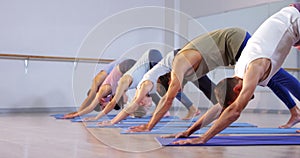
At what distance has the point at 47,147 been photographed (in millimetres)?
1884

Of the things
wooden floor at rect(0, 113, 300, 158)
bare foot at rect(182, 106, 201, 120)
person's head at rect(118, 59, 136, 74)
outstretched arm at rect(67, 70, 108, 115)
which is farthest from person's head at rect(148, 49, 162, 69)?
wooden floor at rect(0, 113, 300, 158)

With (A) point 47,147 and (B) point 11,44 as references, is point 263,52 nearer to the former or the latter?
(A) point 47,147

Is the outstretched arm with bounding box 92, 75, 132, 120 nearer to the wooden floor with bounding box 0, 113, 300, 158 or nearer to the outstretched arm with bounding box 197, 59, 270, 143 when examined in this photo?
the wooden floor with bounding box 0, 113, 300, 158

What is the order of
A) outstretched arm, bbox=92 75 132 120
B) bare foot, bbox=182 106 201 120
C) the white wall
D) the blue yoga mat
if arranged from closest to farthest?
1. the blue yoga mat
2. outstretched arm, bbox=92 75 132 120
3. bare foot, bbox=182 106 201 120
4. the white wall

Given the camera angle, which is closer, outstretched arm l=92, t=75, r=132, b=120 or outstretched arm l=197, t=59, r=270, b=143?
outstretched arm l=197, t=59, r=270, b=143

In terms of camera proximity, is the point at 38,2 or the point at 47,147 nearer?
the point at 47,147

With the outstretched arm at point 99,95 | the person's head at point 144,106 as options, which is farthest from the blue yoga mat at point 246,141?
the outstretched arm at point 99,95

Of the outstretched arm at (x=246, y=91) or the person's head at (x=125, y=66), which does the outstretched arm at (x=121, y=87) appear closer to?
the person's head at (x=125, y=66)

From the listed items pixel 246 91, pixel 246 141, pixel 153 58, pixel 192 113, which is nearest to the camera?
pixel 246 91

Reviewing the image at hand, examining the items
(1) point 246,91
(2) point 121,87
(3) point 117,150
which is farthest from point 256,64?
(2) point 121,87

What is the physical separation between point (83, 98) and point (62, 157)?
1938mm

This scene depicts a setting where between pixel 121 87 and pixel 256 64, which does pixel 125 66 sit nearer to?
pixel 121 87

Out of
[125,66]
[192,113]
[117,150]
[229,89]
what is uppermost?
[229,89]

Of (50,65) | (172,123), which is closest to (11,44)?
(50,65)
